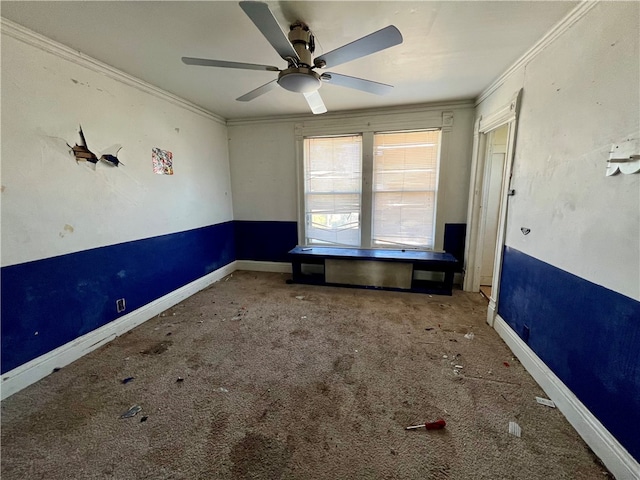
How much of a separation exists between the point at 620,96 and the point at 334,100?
256cm

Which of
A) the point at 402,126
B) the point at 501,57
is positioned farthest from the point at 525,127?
the point at 402,126

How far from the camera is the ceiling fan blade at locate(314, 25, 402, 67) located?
1.36 meters

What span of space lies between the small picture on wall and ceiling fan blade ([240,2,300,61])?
2.08 m

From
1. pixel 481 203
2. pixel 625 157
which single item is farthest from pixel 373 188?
pixel 625 157

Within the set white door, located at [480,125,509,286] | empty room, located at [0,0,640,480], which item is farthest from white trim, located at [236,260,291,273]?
white door, located at [480,125,509,286]

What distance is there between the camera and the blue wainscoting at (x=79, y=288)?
1818 millimetres

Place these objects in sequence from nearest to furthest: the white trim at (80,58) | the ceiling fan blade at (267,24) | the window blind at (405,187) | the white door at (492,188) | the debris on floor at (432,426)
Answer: the ceiling fan blade at (267,24), the debris on floor at (432,426), the white trim at (80,58), the white door at (492,188), the window blind at (405,187)

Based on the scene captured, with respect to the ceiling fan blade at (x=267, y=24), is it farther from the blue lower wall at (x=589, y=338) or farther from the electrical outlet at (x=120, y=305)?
the electrical outlet at (x=120, y=305)

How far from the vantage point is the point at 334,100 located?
3223 mm

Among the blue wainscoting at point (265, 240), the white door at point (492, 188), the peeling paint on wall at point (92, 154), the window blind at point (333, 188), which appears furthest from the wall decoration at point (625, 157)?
the peeling paint on wall at point (92, 154)

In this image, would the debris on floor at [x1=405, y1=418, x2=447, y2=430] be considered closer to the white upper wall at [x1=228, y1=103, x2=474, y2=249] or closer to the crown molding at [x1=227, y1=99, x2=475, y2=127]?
the white upper wall at [x1=228, y1=103, x2=474, y2=249]

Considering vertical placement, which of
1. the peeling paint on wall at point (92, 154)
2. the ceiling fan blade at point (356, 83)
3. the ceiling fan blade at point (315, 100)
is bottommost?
the peeling paint on wall at point (92, 154)

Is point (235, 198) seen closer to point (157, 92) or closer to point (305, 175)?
point (305, 175)

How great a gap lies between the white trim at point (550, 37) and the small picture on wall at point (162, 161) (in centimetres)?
367
